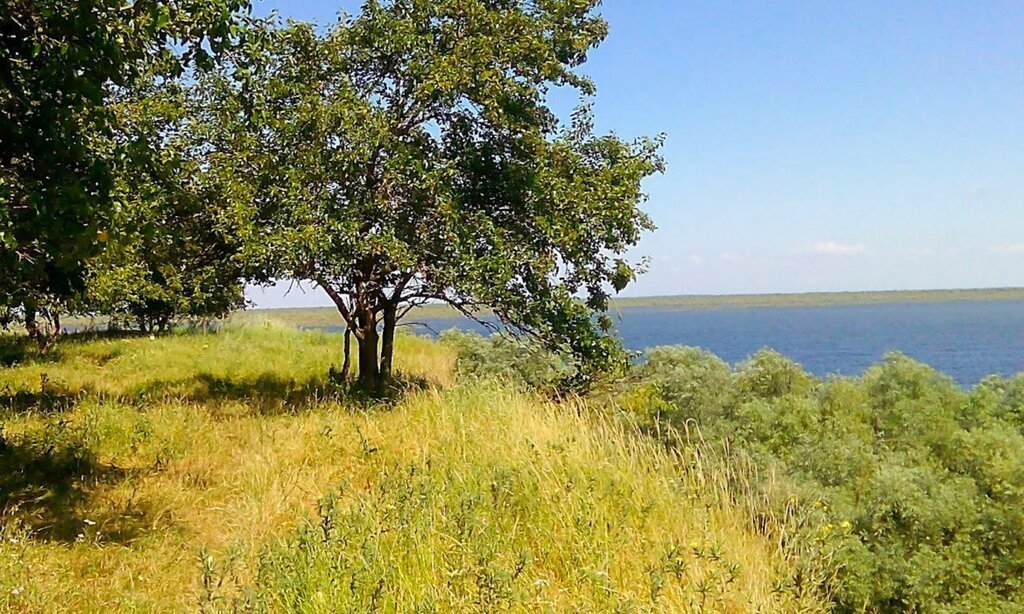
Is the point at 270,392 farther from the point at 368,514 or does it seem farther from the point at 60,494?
the point at 368,514

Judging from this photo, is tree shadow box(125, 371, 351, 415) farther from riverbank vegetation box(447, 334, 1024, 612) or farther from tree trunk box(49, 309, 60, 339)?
tree trunk box(49, 309, 60, 339)

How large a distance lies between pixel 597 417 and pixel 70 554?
506cm

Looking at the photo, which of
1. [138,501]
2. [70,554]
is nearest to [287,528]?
[70,554]

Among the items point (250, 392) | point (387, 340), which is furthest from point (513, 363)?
point (250, 392)

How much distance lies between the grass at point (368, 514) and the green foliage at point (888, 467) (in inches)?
27.4

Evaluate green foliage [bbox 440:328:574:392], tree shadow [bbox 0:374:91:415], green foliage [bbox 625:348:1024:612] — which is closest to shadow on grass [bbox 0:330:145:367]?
tree shadow [bbox 0:374:91:415]

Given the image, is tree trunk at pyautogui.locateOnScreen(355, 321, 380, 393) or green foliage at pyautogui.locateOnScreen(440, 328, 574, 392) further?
tree trunk at pyautogui.locateOnScreen(355, 321, 380, 393)

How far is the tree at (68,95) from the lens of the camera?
4.85 metres

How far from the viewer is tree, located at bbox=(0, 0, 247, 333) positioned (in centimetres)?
485

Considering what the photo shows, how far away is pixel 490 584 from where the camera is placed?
11.3 feet

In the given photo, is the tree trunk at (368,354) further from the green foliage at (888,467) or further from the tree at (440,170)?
the green foliage at (888,467)

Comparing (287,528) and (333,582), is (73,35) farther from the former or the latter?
(333,582)

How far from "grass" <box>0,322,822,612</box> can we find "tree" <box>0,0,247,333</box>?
7.10 ft

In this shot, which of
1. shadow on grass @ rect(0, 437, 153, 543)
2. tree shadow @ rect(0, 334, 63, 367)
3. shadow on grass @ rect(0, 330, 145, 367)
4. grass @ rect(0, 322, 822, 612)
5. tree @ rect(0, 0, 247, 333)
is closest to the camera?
grass @ rect(0, 322, 822, 612)
